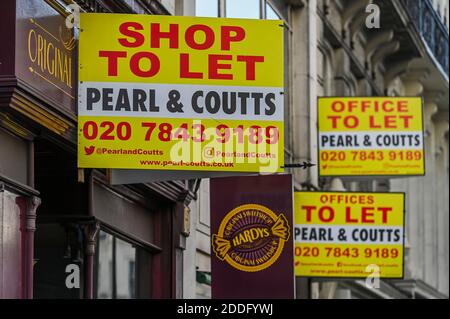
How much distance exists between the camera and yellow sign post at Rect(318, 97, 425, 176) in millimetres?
23031

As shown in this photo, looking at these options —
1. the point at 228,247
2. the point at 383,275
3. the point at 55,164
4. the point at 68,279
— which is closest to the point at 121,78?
the point at 55,164

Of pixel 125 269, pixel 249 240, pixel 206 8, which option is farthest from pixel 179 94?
pixel 125 269

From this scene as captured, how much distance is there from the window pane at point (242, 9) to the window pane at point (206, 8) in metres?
0.56

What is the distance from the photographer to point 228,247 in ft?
55.1

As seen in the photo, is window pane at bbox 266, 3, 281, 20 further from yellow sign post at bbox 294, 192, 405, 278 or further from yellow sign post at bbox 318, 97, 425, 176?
yellow sign post at bbox 294, 192, 405, 278

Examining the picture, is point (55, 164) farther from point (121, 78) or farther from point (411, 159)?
point (411, 159)

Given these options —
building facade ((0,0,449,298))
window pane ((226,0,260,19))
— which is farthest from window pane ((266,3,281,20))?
window pane ((226,0,260,19))

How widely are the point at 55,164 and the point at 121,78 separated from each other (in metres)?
1.98

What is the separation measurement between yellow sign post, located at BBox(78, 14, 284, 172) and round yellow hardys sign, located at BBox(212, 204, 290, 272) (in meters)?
3.56

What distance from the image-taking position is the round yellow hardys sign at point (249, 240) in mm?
16688

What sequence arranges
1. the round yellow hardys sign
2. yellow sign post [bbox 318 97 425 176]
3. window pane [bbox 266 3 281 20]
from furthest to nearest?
yellow sign post [bbox 318 97 425 176] → window pane [bbox 266 3 281 20] → the round yellow hardys sign

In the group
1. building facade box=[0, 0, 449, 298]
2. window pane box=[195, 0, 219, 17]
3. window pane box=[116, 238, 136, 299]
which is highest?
window pane box=[195, 0, 219, 17]

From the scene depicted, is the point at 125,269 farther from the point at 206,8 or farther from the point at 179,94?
the point at 179,94

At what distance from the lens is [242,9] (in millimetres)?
21266
